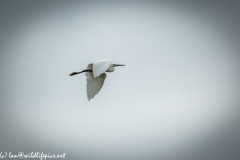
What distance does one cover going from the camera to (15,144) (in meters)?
22.3

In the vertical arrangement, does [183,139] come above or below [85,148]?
above

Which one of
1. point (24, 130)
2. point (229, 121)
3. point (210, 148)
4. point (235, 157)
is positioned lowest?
point (235, 157)

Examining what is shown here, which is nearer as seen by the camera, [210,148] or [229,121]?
[210,148]

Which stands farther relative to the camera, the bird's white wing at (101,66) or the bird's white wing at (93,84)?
the bird's white wing at (93,84)

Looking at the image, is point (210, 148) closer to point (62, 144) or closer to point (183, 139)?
point (183, 139)

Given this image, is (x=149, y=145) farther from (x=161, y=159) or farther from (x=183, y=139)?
(x=183, y=139)

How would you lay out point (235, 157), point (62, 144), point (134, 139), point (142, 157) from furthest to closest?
point (134, 139) < point (62, 144) < point (142, 157) < point (235, 157)

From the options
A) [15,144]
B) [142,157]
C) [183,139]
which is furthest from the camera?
[183,139]

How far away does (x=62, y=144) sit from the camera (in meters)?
27.8

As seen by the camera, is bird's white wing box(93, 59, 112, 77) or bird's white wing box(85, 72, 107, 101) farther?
bird's white wing box(85, 72, 107, 101)

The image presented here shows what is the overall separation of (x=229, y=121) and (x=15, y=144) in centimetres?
2222

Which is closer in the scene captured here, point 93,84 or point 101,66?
point 101,66

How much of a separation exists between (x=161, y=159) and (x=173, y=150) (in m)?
3.14

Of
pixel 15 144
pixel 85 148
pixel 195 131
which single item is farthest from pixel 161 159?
pixel 195 131
